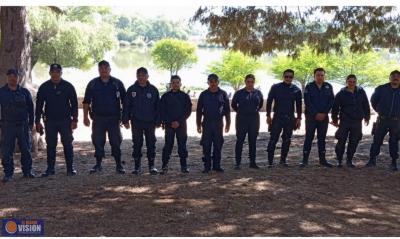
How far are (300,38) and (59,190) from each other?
609 cm

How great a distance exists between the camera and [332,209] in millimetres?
5164

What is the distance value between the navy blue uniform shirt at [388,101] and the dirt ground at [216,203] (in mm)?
909

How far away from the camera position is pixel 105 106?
6648 mm

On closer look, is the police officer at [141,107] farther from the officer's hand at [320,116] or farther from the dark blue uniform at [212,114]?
the officer's hand at [320,116]

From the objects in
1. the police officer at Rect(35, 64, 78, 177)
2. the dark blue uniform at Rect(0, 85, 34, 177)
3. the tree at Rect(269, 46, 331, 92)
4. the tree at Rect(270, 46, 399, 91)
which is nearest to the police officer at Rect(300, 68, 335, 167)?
the police officer at Rect(35, 64, 78, 177)

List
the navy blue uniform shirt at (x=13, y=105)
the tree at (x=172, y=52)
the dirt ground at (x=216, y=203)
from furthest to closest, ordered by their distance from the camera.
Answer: the tree at (x=172, y=52) → the navy blue uniform shirt at (x=13, y=105) → the dirt ground at (x=216, y=203)

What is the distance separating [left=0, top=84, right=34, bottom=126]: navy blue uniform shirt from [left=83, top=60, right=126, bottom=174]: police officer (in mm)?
810

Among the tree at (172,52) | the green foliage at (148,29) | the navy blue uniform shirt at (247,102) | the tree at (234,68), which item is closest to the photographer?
the navy blue uniform shirt at (247,102)

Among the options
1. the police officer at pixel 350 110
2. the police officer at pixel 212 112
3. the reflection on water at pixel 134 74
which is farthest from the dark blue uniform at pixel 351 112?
the reflection on water at pixel 134 74

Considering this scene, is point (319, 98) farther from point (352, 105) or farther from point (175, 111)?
point (175, 111)

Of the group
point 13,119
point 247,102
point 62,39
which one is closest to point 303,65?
point 62,39

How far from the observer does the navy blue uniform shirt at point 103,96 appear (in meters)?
6.63

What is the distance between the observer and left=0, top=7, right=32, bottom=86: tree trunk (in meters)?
8.91

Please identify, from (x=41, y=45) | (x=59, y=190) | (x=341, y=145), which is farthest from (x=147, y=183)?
(x=41, y=45)
